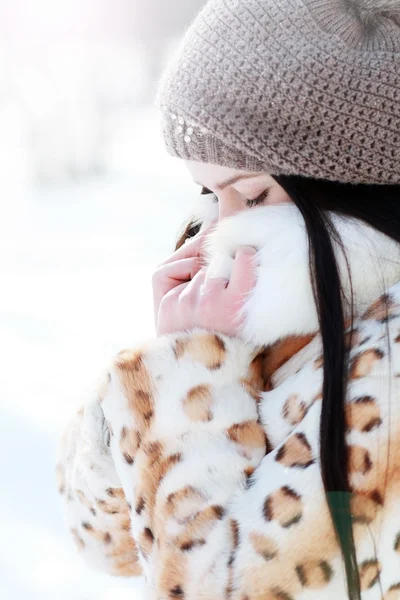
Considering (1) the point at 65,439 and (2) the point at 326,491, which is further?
(1) the point at 65,439

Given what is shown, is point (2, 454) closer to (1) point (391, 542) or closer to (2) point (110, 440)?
(2) point (110, 440)

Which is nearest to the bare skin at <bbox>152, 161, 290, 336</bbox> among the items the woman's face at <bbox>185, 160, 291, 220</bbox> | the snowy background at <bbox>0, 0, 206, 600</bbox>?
the woman's face at <bbox>185, 160, 291, 220</bbox>

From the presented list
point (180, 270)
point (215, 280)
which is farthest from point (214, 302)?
point (180, 270)

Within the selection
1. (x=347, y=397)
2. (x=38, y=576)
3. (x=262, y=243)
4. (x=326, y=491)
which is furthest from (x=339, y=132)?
(x=38, y=576)

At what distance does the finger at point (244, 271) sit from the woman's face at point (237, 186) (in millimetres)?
93

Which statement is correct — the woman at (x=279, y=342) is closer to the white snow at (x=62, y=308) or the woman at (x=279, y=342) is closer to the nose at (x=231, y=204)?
the nose at (x=231, y=204)

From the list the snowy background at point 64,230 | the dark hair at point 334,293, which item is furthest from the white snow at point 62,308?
the dark hair at point 334,293

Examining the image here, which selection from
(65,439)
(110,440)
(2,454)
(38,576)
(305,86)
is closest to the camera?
(305,86)

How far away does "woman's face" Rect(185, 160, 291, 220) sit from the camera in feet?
2.99

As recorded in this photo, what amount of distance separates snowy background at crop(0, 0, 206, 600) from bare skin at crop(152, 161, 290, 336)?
37cm

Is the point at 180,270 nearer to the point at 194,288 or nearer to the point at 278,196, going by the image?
the point at 194,288

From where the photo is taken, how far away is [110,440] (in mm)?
918

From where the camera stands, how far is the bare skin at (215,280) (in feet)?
2.85

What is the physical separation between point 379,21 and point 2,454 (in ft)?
5.46
